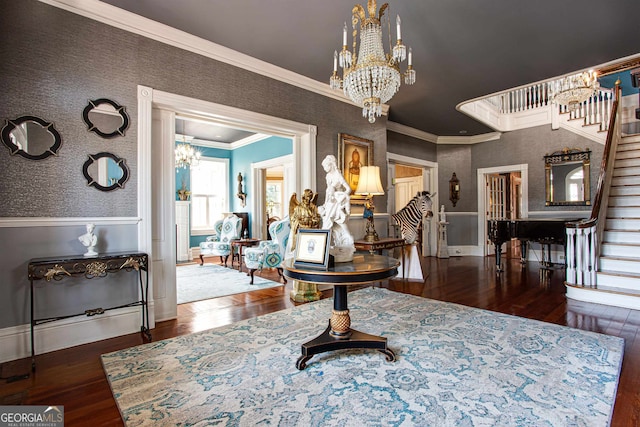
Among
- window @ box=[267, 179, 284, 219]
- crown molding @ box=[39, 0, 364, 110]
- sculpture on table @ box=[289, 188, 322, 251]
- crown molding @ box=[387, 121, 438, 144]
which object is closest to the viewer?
crown molding @ box=[39, 0, 364, 110]

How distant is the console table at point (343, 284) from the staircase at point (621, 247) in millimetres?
3249

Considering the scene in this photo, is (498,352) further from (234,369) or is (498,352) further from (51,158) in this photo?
(51,158)

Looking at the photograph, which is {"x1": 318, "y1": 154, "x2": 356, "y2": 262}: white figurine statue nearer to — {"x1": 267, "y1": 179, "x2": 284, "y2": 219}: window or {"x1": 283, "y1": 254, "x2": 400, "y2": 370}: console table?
{"x1": 283, "y1": 254, "x2": 400, "y2": 370}: console table

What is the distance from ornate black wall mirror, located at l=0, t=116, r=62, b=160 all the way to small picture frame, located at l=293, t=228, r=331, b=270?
7.49 ft

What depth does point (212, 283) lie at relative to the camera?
500 centimetres

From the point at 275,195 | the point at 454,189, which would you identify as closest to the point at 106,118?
the point at 454,189

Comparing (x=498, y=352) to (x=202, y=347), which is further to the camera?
(x=202, y=347)

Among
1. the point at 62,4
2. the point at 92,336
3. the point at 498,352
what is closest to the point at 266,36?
the point at 62,4

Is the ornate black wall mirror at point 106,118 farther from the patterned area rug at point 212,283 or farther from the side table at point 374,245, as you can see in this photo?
the side table at point 374,245

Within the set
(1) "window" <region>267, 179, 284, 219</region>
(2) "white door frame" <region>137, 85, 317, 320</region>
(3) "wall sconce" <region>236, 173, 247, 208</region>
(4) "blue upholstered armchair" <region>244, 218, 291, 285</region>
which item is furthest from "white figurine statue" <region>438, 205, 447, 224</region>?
(1) "window" <region>267, 179, 284, 219</region>

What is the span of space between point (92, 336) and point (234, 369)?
1564 mm

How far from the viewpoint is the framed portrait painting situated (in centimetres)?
489

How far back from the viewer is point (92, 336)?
2.78 metres

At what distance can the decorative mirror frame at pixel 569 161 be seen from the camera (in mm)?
6375
